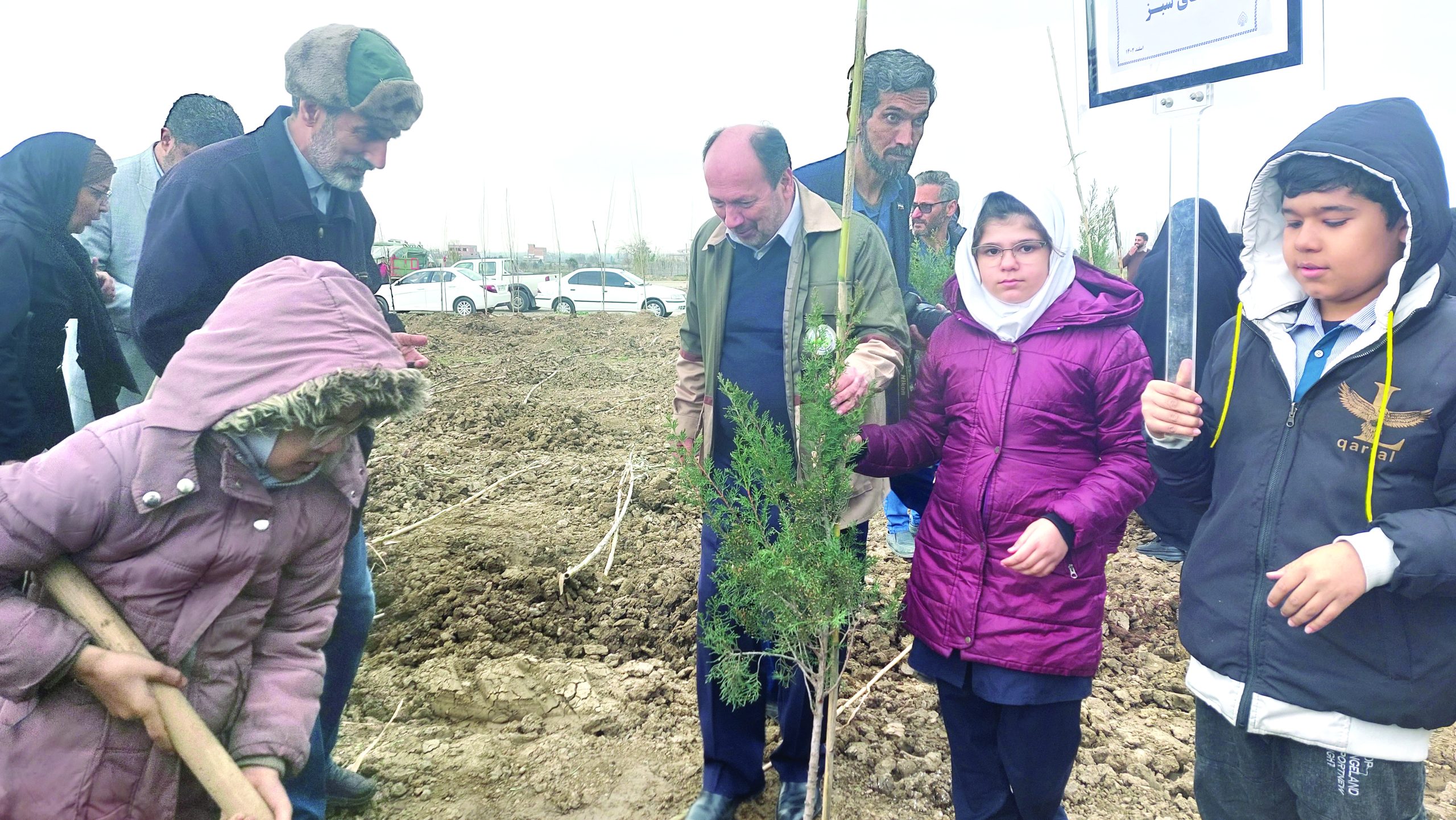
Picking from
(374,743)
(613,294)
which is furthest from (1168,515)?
(613,294)

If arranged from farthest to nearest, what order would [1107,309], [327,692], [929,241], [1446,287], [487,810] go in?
[929,241], [487,810], [327,692], [1107,309], [1446,287]

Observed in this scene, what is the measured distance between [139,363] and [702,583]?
232 cm

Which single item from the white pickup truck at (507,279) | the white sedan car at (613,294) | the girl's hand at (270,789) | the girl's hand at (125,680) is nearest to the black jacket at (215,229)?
the girl's hand at (125,680)

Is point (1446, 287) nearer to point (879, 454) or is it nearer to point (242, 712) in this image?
point (879, 454)

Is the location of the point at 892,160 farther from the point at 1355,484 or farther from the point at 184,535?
the point at 184,535

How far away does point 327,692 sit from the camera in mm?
2301

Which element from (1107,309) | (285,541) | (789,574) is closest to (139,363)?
(285,541)

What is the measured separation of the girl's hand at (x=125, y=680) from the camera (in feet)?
4.71

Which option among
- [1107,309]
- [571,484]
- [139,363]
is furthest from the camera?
[571,484]

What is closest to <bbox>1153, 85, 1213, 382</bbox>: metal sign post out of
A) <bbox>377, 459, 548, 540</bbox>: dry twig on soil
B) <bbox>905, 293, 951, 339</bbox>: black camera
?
<bbox>905, 293, 951, 339</bbox>: black camera

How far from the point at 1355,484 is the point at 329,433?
5.78 feet

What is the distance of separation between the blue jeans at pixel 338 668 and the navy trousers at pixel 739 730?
0.87m

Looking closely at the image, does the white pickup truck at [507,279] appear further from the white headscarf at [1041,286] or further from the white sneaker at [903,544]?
the white headscarf at [1041,286]

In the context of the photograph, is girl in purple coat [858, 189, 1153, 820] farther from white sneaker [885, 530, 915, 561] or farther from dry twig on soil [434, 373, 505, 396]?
dry twig on soil [434, 373, 505, 396]
